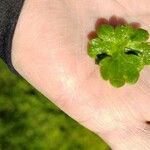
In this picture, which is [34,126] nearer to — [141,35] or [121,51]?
[121,51]

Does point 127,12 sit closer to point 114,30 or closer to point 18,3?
point 114,30

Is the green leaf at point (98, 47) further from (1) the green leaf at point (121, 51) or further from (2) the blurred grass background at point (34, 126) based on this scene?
(2) the blurred grass background at point (34, 126)

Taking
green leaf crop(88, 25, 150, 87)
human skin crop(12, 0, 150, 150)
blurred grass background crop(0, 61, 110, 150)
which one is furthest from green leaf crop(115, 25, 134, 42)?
blurred grass background crop(0, 61, 110, 150)

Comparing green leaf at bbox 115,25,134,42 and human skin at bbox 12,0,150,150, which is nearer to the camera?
human skin at bbox 12,0,150,150

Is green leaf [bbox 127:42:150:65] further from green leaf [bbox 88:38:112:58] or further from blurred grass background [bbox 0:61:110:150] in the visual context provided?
blurred grass background [bbox 0:61:110:150]

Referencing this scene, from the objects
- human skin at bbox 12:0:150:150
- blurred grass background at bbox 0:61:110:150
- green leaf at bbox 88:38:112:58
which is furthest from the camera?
blurred grass background at bbox 0:61:110:150

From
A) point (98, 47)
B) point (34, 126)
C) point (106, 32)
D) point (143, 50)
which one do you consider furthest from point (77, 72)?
point (34, 126)

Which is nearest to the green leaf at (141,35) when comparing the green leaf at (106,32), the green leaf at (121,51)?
the green leaf at (121,51)
